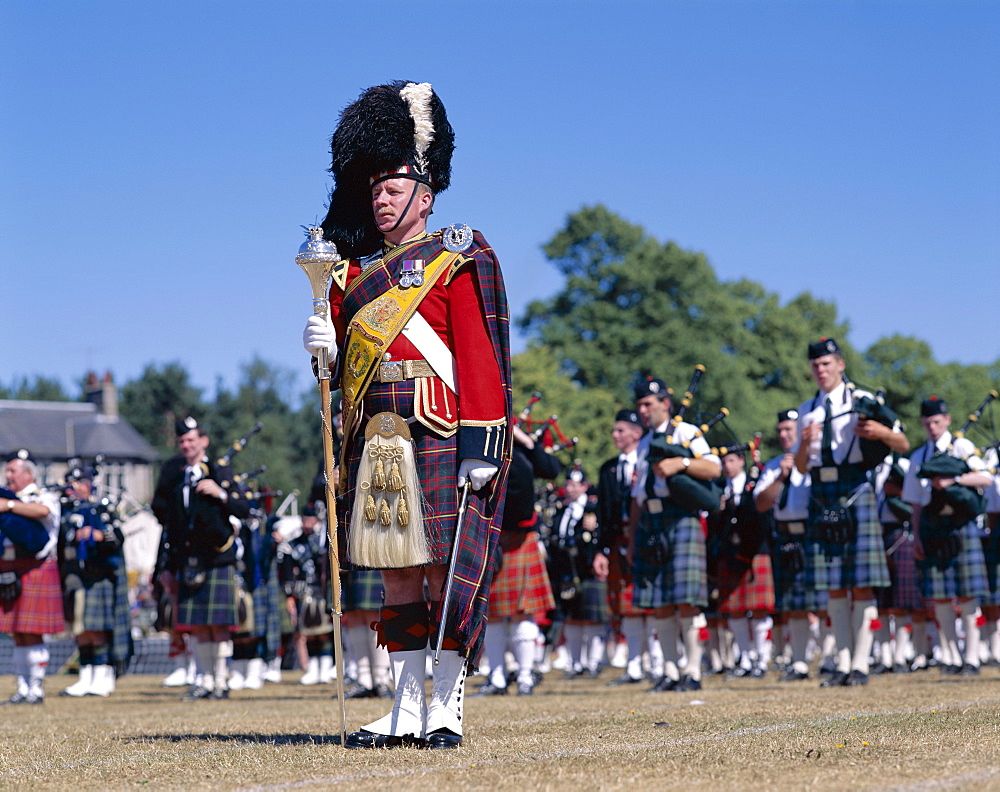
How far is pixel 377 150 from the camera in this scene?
552cm

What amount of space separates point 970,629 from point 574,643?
448 centimetres

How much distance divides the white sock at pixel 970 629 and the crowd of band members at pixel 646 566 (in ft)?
0.05

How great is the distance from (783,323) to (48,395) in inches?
2037

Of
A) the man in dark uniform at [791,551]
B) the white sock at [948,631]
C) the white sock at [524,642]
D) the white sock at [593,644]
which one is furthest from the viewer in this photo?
the white sock at [593,644]

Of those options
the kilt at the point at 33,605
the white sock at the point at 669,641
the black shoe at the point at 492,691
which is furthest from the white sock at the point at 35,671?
the white sock at the point at 669,641

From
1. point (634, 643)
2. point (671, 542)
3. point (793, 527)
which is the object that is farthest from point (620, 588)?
point (671, 542)

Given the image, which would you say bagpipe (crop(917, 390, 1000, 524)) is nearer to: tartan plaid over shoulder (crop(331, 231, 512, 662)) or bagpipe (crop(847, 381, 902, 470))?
bagpipe (crop(847, 381, 902, 470))

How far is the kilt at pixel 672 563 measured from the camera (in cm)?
920

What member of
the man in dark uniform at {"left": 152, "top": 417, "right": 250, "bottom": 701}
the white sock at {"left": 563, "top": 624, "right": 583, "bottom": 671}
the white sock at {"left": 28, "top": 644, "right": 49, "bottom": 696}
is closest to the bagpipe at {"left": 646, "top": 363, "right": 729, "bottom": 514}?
the man in dark uniform at {"left": 152, "top": 417, "right": 250, "bottom": 701}

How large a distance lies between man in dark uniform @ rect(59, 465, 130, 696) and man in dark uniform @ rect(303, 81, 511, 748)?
749 centimetres

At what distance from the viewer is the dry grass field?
13.5 feet

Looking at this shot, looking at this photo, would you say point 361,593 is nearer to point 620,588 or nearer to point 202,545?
point 202,545

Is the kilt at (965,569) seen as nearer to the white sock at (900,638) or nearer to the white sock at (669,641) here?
the white sock at (900,638)

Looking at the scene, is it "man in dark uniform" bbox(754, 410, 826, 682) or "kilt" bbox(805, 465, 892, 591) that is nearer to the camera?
"kilt" bbox(805, 465, 892, 591)
